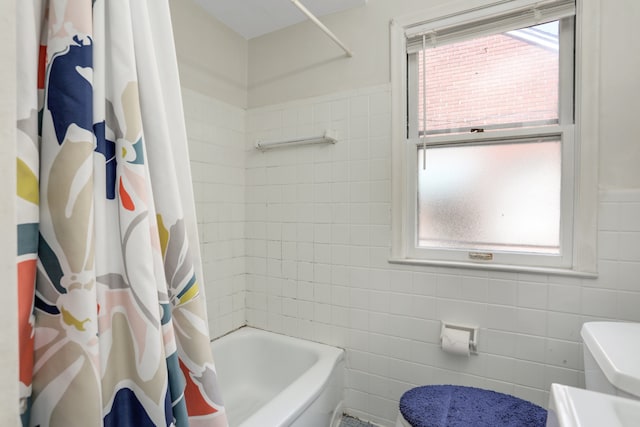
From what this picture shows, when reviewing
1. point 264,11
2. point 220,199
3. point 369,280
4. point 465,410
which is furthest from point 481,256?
point 264,11

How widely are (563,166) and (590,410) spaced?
1206 mm

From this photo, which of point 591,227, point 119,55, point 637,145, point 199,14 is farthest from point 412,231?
point 199,14

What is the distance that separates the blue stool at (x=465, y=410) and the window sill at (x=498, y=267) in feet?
1.70

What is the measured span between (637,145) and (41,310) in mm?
1828

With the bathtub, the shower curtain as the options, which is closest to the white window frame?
the bathtub

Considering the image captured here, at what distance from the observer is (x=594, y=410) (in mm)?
490

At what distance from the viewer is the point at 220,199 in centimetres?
191

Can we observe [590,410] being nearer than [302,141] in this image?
Yes

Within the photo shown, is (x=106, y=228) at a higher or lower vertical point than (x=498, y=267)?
higher

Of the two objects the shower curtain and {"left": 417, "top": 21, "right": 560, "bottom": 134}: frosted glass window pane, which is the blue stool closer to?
the shower curtain

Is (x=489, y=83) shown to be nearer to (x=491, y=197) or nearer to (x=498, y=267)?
(x=491, y=197)

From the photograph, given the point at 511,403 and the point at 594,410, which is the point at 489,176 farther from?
the point at 594,410

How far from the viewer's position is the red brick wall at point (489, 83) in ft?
4.68

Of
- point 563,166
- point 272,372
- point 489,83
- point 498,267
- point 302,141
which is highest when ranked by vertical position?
point 489,83
